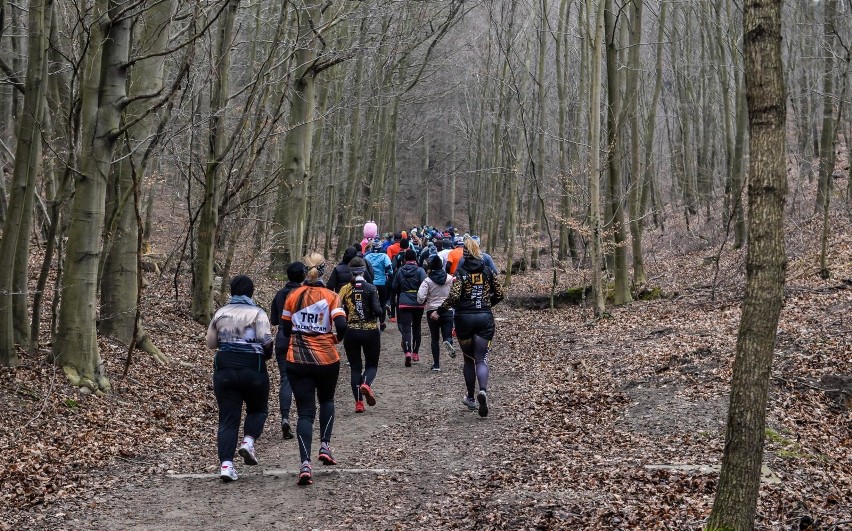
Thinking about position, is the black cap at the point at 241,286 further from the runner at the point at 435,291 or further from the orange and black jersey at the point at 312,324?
the runner at the point at 435,291

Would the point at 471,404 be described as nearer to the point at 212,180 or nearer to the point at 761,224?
the point at 761,224

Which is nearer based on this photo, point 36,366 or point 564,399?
point 36,366

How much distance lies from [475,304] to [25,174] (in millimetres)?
5803

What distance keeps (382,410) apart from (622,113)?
43.9 feet

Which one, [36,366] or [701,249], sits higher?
[701,249]

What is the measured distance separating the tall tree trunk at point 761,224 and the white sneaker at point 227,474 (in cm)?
457

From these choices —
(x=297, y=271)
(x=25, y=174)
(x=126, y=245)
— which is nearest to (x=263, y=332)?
(x=297, y=271)

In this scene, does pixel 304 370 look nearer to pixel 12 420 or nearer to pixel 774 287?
pixel 12 420

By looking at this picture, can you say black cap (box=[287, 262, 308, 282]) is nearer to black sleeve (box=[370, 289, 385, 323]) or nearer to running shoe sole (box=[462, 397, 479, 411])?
black sleeve (box=[370, 289, 385, 323])

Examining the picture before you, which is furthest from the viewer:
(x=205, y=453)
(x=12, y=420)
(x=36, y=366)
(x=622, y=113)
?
(x=622, y=113)

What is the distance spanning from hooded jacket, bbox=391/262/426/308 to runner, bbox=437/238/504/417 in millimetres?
3912

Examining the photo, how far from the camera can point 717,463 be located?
680cm

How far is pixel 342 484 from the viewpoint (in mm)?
7039

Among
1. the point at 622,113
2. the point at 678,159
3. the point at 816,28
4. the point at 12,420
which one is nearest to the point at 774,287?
the point at 12,420
